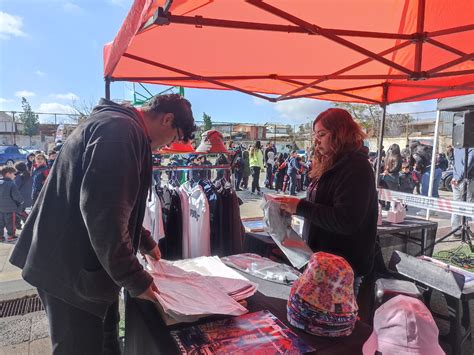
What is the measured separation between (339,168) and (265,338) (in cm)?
98

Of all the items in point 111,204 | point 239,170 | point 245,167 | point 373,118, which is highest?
point 373,118

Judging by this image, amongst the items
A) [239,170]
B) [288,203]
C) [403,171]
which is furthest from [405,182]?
[288,203]

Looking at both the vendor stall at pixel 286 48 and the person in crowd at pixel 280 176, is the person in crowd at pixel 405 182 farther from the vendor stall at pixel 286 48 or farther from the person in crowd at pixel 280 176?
the vendor stall at pixel 286 48

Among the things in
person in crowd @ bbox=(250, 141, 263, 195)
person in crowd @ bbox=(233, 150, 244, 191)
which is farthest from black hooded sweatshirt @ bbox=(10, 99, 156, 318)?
person in crowd @ bbox=(233, 150, 244, 191)

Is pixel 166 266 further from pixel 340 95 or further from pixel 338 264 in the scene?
pixel 340 95

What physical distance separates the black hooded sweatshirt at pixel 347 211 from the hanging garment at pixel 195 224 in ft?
4.11

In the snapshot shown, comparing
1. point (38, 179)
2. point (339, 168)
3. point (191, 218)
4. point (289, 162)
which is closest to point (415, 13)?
point (339, 168)

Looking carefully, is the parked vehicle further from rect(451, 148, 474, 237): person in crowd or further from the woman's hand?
the woman's hand

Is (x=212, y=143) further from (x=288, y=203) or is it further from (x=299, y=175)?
(x=299, y=175)

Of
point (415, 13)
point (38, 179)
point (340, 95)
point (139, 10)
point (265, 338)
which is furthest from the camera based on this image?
point (38, 179)

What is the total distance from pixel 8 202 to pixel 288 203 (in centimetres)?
562

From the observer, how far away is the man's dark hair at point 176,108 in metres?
1.42

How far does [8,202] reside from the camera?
562 centimetres

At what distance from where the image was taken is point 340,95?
4.24 m
